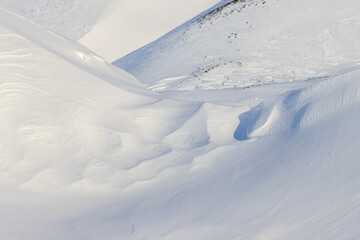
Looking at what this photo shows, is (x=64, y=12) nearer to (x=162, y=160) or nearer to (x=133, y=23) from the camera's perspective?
(x=133, y=23)

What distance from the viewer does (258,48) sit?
15.9 metres

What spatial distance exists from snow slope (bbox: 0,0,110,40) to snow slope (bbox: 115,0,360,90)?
36.1 feet

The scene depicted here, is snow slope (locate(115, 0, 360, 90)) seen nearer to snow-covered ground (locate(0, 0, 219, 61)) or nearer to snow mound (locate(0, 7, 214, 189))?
snow mound (locate(0, 7, 214, 189))

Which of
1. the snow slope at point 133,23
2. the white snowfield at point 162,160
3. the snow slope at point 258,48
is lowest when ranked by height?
the white snowfield at point 162,160

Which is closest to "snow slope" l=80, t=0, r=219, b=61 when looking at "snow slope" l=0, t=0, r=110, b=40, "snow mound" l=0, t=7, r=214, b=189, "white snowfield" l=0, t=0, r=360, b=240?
"snow slope" l=0, t=0, r=110, b=40

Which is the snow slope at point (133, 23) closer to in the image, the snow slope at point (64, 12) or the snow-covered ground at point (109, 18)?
the snow-covered ground at point (109, 18)

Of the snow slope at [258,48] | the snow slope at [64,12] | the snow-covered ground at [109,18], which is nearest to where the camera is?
the snow slope at [258,48]

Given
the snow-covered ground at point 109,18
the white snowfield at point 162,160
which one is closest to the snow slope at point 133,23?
the snow-covered ground at point 109,18

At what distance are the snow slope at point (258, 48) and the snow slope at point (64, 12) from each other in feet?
36.1

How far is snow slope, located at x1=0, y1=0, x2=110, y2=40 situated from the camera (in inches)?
1176

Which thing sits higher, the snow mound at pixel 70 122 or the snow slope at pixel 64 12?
the snow slope at pixel 64 12

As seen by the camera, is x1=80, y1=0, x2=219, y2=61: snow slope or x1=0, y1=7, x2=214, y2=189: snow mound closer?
x1=0, y1=7, x2=214, y2=189: snow mound

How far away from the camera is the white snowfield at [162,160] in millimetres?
4453

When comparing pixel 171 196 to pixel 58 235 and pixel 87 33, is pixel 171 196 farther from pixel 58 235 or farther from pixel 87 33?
pixel 87 33
